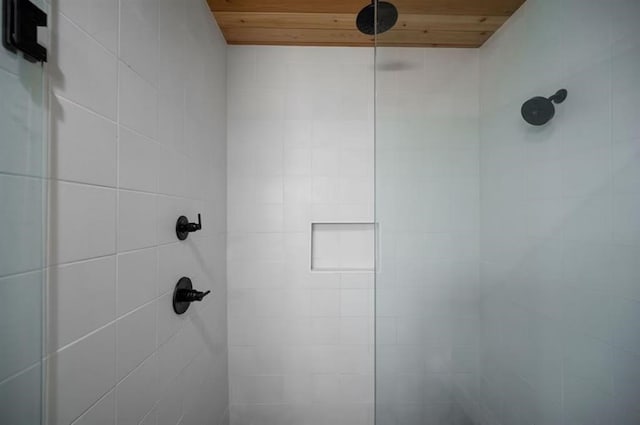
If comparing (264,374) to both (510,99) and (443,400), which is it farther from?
(510,99)

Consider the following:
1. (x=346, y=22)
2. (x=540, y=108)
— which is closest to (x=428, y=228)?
(x=540, y=108)

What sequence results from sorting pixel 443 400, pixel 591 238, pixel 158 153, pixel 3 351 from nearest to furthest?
pixel 3 351
pixel 591 238
pixel 158 153
pixel 443 400

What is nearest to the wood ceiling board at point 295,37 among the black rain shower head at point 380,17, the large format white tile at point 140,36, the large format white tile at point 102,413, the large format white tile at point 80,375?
the black rain shower head at point 380,17

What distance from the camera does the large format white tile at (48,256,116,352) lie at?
0.42 meters

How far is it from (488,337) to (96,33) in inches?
50.2

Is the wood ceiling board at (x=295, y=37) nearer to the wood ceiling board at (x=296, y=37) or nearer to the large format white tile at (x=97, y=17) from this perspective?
the wood ceiling board at (x=296, y=37)

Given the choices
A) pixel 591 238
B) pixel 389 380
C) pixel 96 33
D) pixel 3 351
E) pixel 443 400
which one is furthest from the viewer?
pixel 389 380

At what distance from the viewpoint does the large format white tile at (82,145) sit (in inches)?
16.6

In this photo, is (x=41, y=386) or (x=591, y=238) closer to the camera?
(x=41, y=386)

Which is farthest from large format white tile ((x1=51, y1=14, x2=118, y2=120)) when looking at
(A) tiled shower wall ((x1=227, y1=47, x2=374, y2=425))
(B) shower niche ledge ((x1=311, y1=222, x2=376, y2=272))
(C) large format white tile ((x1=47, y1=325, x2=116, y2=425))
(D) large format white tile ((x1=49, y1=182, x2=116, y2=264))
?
(B) shower niche ledge ((x1=311, y1=222, x2=376, y2=272))

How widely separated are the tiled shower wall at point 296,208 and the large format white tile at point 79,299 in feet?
2.55

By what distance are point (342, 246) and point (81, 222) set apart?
1.07 m

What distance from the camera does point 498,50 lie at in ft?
2.48

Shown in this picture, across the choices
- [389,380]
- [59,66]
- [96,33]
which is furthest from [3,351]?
[389,380]
